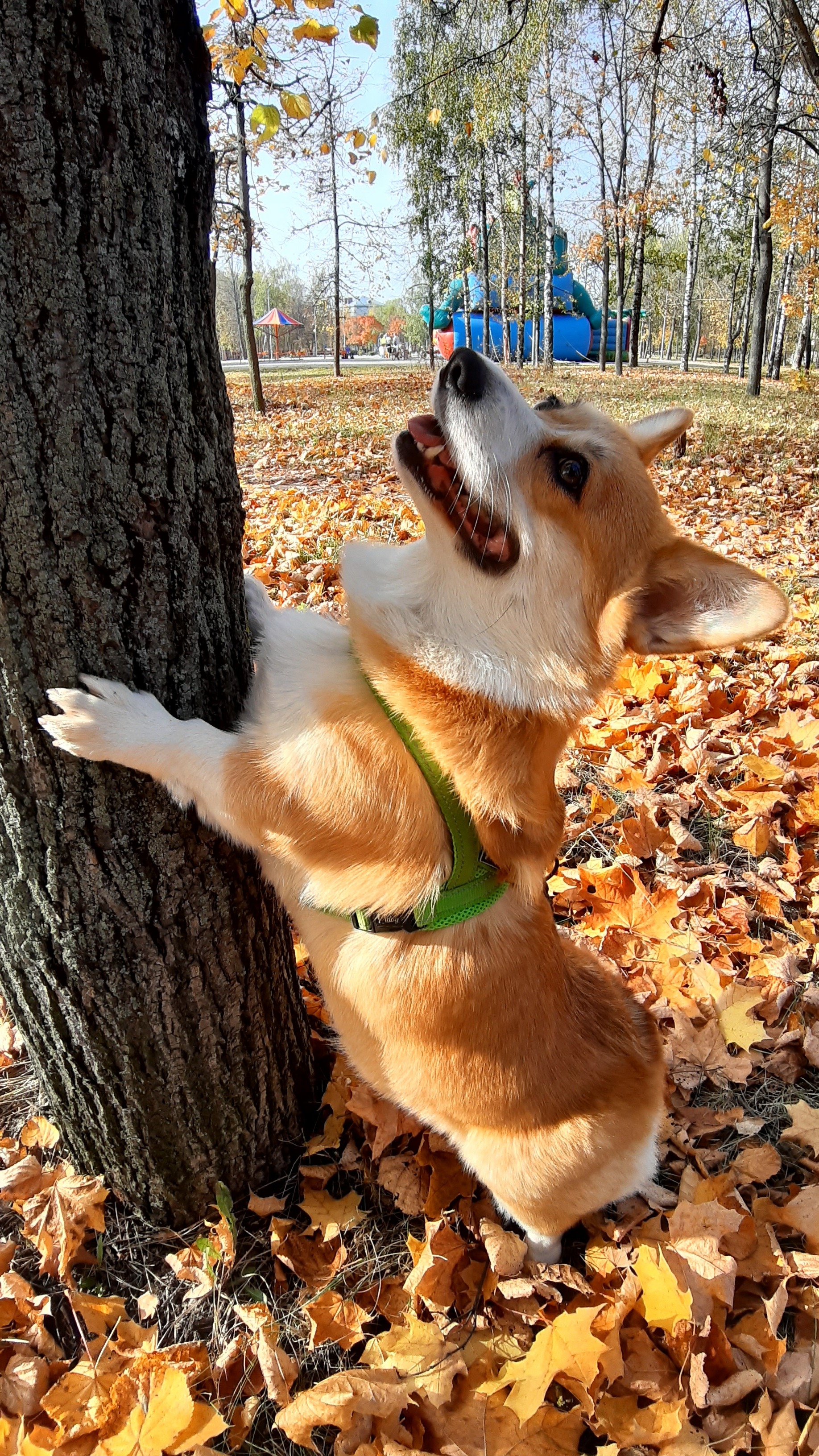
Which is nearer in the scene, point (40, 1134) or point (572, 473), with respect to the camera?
point (572, 473)

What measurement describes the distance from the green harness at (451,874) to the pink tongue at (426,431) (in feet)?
2.02

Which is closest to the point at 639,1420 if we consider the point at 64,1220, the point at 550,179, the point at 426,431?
the point at 64,1220

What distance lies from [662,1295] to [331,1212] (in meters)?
0.84

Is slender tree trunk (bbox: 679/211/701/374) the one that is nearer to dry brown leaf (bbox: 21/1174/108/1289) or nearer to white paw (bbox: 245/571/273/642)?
white paw (bbox: 245/571/273/642)

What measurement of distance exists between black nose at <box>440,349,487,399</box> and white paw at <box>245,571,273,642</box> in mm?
719

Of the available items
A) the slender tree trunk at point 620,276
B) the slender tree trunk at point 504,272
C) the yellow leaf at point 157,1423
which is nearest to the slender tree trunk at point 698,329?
the slender tree trunk at point 620,276

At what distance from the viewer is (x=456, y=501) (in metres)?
1.85

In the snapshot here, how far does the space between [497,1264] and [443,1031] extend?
2.16 ft

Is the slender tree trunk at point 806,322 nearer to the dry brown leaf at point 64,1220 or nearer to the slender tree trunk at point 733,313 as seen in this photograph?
the slender tree trunk at point 733,313

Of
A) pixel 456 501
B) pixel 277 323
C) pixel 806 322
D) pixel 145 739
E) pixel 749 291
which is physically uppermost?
pixel 277 323

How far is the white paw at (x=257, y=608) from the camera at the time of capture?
2.04 metres

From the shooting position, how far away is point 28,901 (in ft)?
5.52

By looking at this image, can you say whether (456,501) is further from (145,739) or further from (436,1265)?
(436,1265)

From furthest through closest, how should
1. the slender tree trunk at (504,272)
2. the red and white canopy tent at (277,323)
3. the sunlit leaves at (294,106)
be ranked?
the red and white canopy tent at (277,323)
the slender tree trunk at (504,272)
the sunlit leaves at (294,106)
